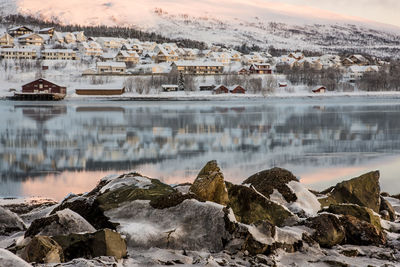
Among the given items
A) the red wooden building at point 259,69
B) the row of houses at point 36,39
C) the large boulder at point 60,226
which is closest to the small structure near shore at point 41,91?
the row of houses at point 36,39

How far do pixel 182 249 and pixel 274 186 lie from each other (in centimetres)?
277

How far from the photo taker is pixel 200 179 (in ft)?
22.8

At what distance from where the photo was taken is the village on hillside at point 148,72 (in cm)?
7844

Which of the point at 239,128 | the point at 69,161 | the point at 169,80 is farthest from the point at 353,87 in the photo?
the point at 69,161

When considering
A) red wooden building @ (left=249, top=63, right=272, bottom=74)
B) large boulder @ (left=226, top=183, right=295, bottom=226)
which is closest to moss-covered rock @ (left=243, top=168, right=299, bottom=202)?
large boulder @ (left=226, top=183, right=295, bottom=226)

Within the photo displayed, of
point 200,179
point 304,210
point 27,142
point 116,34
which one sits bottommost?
point 27,142

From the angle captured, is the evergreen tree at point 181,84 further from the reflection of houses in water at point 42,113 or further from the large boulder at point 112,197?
the large boulder at point 112,197

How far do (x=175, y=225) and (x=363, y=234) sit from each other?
265 centimetres

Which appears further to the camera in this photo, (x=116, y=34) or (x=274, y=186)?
(x=116, y=34)

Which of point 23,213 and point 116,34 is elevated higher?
point 116,34

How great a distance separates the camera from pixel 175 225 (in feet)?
19.5

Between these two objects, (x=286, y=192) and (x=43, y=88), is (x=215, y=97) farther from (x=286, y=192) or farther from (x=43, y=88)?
(x=286, y=192)

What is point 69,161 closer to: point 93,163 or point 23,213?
point 93,163

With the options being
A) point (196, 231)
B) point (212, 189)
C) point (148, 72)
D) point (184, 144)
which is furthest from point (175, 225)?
point (148, 72)
